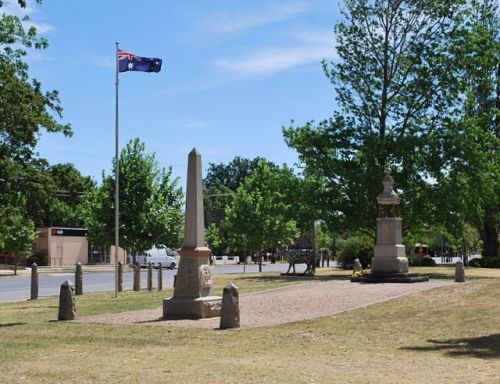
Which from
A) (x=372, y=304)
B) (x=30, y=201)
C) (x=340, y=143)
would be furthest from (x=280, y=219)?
(x=372, y=304)

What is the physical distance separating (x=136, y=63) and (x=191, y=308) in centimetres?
1120

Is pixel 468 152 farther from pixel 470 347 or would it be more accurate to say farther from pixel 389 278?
pixel 470 347

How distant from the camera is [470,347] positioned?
11008 mm

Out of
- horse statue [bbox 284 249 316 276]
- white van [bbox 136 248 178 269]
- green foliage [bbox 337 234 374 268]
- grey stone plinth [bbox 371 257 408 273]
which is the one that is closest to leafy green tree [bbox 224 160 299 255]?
white van [bbox 136 248 178 269]

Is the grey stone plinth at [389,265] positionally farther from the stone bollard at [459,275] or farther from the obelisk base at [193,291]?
the obelisk base at [193,291]

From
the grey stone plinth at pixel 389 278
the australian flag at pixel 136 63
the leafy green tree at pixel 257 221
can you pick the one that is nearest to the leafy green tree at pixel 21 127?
the australian flag at pixel 136 63

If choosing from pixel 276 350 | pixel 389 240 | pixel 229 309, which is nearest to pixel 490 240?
pixel 389 240

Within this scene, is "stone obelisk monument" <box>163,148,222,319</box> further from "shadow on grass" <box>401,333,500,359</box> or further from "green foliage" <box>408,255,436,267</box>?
"green foliage" <box>408,255,436,267</box>

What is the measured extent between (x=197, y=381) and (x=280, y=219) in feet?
155

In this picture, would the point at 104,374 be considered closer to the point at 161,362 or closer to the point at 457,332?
the point at 161,362

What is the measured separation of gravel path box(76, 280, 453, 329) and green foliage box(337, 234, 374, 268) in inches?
680

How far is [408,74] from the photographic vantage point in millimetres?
35750

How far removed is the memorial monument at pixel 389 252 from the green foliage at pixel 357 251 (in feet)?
49.2

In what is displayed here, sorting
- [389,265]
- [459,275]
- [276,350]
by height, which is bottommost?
[276,350]
